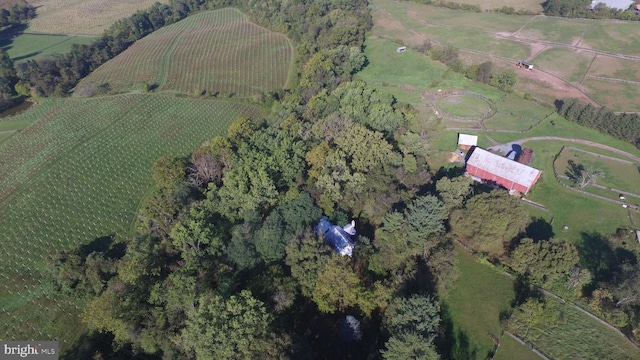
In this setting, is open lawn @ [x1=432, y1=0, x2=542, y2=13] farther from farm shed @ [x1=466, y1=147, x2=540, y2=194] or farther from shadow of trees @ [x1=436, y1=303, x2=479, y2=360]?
shadow of trees @ [x1=436, y1=303, x2=479, y2=360]

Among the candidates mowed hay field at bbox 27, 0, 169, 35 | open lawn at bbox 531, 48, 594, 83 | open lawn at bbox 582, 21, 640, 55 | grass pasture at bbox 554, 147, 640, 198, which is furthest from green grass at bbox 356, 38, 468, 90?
mowed hay field at bbox 27, 0, 169, 35

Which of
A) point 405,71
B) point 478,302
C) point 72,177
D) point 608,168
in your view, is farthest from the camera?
point 405,71

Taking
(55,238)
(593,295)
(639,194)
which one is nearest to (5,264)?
(55,238)

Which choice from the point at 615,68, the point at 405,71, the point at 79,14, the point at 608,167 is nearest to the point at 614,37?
the point at 615,68

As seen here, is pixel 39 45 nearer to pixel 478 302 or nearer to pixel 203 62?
pixel 203 62

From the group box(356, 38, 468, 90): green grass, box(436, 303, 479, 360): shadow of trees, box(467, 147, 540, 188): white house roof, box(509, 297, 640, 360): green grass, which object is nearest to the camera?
box(509, 297, 640, 360): green grass

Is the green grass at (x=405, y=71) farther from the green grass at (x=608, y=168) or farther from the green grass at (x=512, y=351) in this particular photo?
the green grass at (x=512, y=351)

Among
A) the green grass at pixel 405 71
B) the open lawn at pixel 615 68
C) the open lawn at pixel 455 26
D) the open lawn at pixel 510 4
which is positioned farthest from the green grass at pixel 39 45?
the open lawn at pixel 615 68
